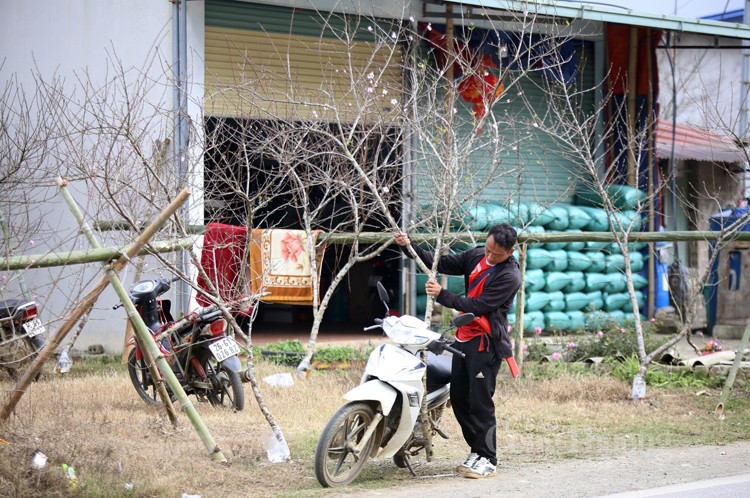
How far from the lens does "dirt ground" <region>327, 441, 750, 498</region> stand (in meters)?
6.44

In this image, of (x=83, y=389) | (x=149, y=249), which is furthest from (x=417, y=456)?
(x=83, y=389)

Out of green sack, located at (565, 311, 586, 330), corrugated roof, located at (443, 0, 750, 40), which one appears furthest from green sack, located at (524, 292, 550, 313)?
corrugated roof, located at (443, 0, 750, 40)

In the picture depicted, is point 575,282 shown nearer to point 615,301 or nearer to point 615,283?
point 615,283

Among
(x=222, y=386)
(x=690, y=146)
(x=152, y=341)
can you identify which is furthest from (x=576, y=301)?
(x=152, y=341)

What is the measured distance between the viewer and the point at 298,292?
12.1m

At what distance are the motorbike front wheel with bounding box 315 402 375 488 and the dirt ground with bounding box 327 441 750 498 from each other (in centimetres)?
14

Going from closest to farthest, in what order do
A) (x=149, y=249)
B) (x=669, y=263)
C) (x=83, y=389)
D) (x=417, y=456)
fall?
(x=149, y=249) → (x=417, y=456) → (x=83, y=389) → (x=669, y=263)

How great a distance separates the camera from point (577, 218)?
14.5 meters

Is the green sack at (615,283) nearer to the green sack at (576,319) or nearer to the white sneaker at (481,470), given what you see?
the green sack at (576,319)

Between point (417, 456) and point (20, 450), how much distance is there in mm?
3001

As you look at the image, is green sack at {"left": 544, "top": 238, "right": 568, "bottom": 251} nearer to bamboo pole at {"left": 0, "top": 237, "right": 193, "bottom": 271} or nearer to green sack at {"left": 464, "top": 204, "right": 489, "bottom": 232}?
green sack at {"left": 464, "top": 204, "right": 489, "bottom": 232}

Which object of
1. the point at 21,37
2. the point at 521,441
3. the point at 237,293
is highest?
the point at 21,37

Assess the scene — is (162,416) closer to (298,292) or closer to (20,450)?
(20,450)

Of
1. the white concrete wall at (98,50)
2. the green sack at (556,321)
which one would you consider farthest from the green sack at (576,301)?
the white concrete wall at (98,50)
